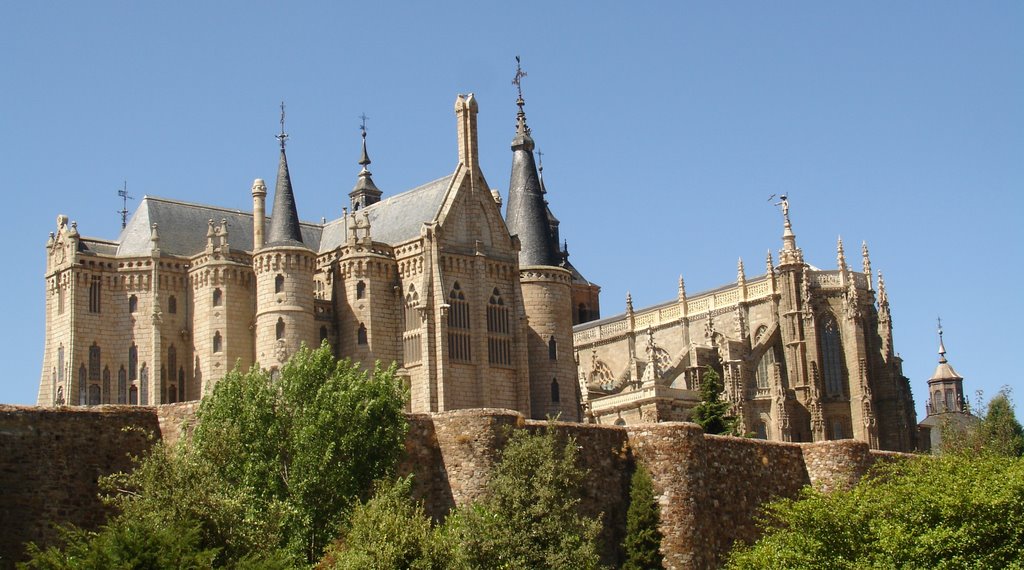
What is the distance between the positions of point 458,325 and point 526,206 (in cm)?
1720

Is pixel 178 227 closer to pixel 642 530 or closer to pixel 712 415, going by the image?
pixel 712 415

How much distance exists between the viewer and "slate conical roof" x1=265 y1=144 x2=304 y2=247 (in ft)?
246

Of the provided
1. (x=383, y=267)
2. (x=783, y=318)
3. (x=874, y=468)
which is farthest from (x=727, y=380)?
(x=874, y=468)

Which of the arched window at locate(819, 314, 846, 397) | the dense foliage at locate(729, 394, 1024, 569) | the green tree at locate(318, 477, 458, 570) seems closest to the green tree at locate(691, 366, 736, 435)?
the arched window at locate(819, 314, 846, 397)

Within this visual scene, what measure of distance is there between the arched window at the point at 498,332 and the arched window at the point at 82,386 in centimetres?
1908

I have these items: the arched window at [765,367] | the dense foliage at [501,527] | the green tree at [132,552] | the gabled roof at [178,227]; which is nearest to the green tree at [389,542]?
the dense foliage at [501,527]

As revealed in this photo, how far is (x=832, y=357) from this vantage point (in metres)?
93.8

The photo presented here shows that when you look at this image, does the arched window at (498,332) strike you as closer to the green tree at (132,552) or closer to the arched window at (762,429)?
the arched window at (762,429)

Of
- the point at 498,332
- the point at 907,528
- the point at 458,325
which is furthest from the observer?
the point at 498,332

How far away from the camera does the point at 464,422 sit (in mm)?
35250

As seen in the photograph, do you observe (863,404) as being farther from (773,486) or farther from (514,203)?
(773,486)

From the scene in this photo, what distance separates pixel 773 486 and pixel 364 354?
36231 mm

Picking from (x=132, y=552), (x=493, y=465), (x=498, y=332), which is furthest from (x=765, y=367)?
(x=132, y=552)

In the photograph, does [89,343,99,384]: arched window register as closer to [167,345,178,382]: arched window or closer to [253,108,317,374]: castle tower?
[167,345,178,382]: arched window
